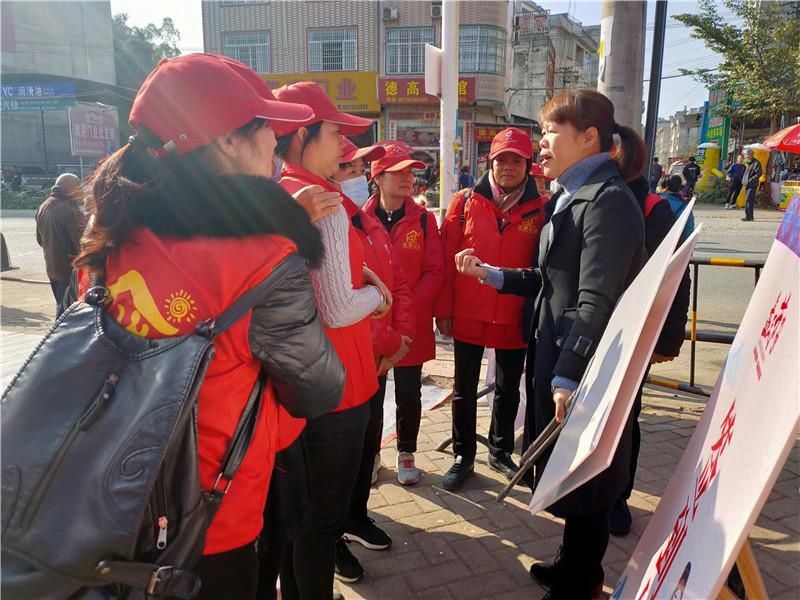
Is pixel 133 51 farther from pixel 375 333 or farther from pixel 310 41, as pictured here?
pixel 375 333

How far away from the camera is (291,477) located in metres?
1.86

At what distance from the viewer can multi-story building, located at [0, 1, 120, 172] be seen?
807 inches

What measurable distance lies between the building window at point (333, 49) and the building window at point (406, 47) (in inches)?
67.9

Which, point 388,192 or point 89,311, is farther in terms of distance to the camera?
point 388,192

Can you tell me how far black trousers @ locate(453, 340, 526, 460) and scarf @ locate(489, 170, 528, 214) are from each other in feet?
2.74

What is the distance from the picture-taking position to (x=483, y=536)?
290 centimetres

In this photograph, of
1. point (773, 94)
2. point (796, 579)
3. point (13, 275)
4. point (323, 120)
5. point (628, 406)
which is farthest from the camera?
point (773, 94)

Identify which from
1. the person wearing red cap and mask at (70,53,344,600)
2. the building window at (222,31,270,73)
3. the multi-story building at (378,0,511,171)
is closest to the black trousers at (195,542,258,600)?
the person wearing red cap and mask at (70,53,344,600)

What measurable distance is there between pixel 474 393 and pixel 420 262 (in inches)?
33.6

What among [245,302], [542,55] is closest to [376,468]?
[245,302]

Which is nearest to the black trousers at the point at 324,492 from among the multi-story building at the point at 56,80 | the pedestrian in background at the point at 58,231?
the pedestrian in background at the point at 58,231

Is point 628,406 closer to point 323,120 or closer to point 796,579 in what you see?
point 323,120

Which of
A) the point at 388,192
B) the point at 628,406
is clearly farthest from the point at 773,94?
the point at 628,406

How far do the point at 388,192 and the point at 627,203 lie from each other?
1.59m
